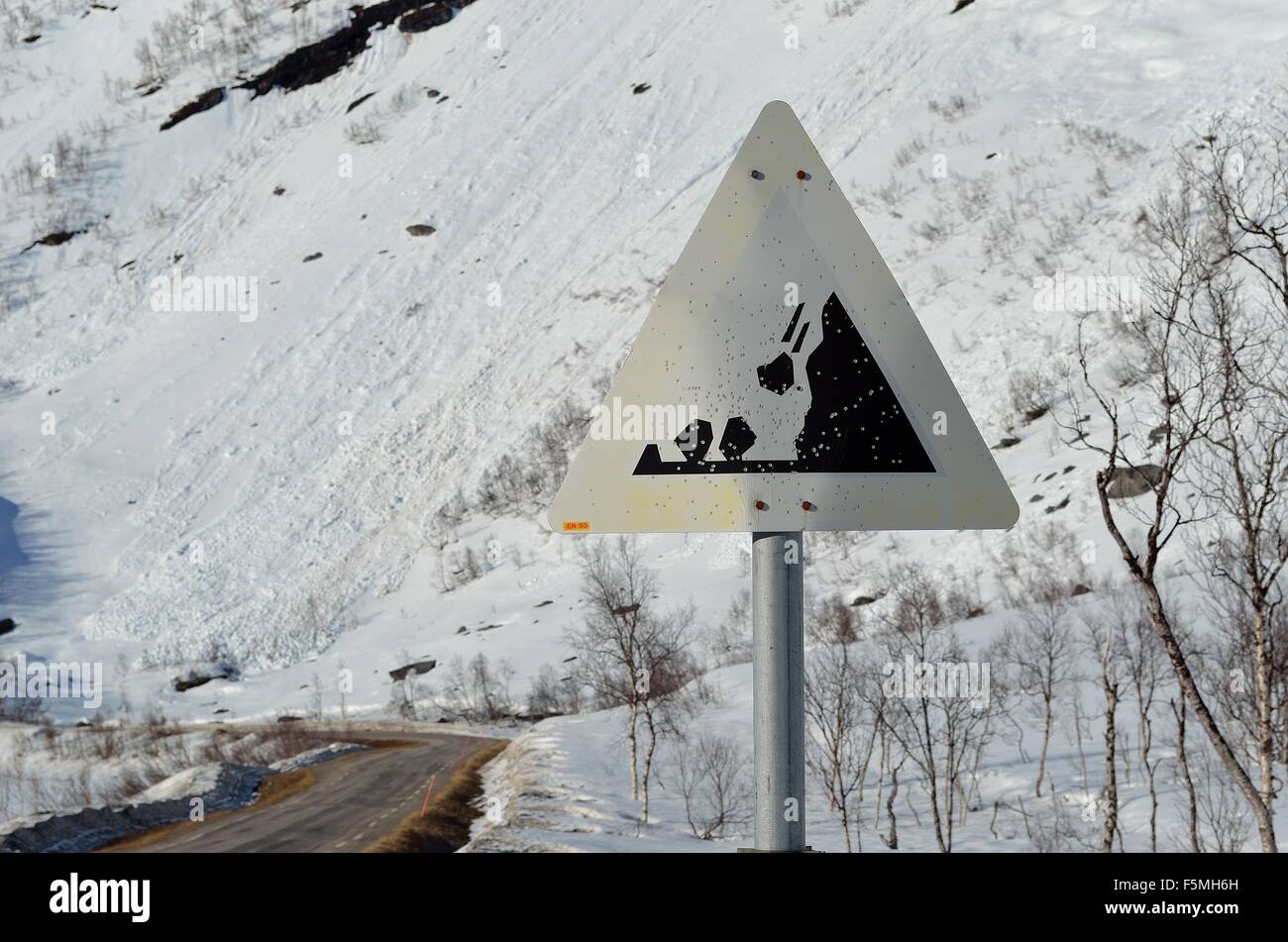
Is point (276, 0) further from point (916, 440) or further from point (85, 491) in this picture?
point (916, 440)

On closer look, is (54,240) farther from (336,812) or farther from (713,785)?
(713,785)

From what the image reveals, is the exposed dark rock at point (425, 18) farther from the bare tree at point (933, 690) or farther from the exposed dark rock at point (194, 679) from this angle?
the bare tree at point (933, 690)

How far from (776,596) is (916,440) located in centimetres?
47

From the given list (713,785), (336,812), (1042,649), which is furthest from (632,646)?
(1042,649)

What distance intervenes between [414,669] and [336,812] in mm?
23756

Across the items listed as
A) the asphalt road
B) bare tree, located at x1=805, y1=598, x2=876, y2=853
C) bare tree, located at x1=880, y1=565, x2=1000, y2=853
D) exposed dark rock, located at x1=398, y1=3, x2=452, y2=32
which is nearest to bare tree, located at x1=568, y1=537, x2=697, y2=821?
bare tree, located at x1=805, y1=598, x2=876, y2=853

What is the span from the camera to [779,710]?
7.45 ft

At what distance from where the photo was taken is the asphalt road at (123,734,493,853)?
95.4ft

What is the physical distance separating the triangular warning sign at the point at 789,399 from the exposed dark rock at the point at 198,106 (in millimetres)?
113705

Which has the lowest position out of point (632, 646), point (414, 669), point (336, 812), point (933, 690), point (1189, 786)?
point (336, 812)

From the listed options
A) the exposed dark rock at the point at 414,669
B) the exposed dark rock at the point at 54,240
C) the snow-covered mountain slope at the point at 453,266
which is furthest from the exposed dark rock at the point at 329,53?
the exposed dark rock at the point at 414,669

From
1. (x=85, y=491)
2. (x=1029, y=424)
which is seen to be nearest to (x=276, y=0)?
(x=85, y=491)

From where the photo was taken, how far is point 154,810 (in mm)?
34188

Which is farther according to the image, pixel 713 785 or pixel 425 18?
pixel 425 18
